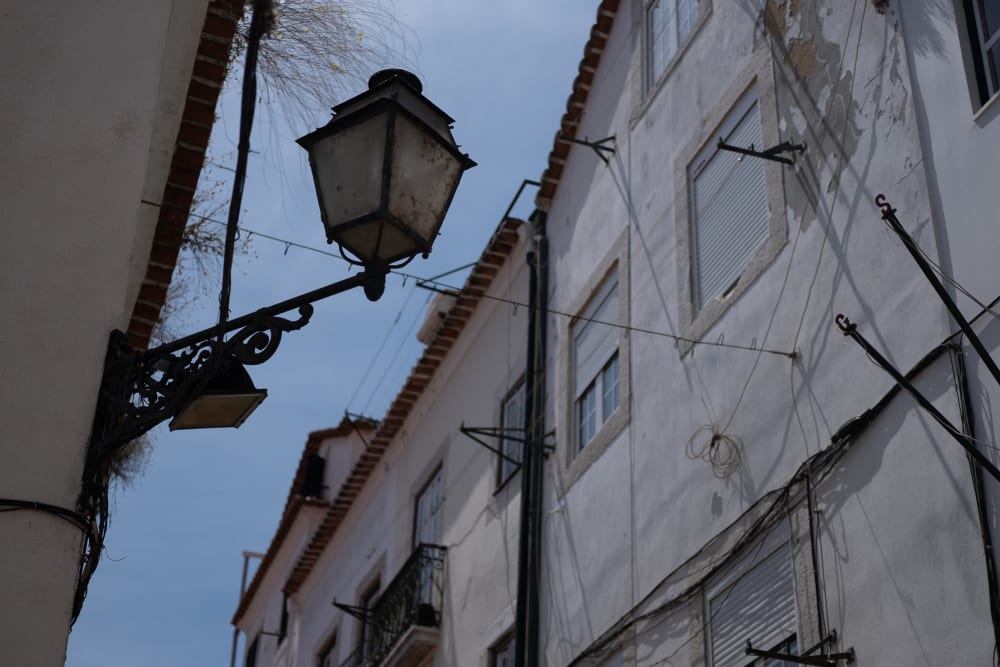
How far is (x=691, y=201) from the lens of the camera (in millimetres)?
10375

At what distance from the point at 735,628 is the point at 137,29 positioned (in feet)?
16.6

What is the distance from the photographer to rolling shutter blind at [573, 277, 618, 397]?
453 inches

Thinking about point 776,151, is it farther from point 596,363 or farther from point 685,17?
point 596,363

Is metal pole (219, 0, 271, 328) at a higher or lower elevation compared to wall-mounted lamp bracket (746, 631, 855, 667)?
higher

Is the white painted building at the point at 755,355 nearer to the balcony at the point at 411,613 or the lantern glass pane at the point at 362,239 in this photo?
the balcony at the point at 411,613

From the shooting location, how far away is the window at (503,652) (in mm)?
12242

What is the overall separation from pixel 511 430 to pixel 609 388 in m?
2.33

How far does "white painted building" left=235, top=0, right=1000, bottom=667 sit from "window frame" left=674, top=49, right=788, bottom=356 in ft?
0.08

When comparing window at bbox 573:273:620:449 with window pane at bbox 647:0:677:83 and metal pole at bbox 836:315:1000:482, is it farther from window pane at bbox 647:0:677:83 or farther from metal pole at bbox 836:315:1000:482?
metal pole at bbox 836:315:1000:482

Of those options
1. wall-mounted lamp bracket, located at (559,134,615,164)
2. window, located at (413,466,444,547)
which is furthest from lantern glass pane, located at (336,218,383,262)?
window, located at (413,466,444,547)

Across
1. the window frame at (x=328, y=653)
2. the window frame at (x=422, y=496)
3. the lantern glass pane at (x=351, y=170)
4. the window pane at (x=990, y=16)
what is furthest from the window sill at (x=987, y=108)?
the window frame at (x=328, y=653)

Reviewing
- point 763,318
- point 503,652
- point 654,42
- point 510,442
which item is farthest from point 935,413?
point 510,442

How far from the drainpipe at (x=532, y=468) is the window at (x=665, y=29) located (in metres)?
2.42

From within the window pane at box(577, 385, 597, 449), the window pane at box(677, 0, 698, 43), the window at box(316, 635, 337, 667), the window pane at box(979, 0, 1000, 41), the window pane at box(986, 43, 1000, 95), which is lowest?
the window pane at box(986, 43, 1000, 95)
